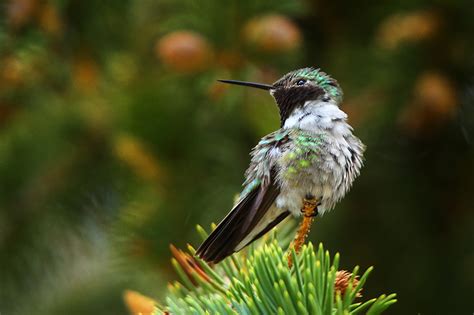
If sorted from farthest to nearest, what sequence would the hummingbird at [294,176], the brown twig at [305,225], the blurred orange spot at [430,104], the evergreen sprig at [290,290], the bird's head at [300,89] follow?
the blurred orange spot at [430,104] < the bird's head at [300,89] < the hummingbird at [294,176] < the brown twig at [305,225] < the evergreen sprig at [290,290]

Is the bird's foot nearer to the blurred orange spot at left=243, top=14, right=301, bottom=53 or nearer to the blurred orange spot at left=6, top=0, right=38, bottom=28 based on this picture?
the blurred orange spot at left=243, top=14, right=301, bottom=53

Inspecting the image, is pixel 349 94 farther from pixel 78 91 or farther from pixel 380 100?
pixel 78 91

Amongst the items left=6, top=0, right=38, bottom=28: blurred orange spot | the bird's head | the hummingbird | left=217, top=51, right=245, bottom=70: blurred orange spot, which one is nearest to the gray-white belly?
the hummingbird

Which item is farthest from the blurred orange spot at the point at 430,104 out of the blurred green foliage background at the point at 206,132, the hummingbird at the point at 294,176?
the hummingbird at the point at 294,176

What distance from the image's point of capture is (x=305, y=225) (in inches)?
37.5

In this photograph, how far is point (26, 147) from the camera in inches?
74.3

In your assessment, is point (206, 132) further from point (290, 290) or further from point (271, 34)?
point (290, 290)

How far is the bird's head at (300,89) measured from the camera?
139 centimetres

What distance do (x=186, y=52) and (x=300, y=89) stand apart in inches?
16.1

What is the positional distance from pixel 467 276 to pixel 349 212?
35cm

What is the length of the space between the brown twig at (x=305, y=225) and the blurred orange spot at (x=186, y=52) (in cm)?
67

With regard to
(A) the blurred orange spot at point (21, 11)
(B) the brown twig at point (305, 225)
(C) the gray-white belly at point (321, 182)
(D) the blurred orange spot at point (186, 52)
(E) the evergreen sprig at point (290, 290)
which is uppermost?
(A) the blurred orange spot at point (21, 11)

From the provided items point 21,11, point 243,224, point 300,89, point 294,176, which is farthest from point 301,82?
point 21,11

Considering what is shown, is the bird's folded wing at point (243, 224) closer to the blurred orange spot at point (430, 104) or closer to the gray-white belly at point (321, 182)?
the gray-white belly at point (321, 182)
